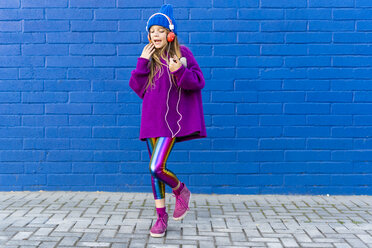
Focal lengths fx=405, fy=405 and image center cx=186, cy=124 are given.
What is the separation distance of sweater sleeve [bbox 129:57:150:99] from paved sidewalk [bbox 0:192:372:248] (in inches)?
50.9

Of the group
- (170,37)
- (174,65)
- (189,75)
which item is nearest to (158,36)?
(170,37)

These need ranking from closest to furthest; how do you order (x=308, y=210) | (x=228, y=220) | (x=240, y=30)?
(x=228, y=220)
(x=308, y=210)
(x=240, y=30)

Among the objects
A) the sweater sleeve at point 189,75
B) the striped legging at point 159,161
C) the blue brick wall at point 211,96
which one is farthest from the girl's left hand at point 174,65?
the blue brick wall at point 211,96

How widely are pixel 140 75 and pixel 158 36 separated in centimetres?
37

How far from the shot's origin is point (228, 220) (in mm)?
3996

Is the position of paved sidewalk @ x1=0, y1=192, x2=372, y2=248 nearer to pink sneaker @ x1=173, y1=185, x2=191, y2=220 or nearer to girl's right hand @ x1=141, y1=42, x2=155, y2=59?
pink sneaker @ x1=173, y1=185, x2=191, y2=220

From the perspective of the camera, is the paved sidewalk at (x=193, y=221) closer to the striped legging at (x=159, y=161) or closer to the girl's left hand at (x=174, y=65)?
the striped legging at (x=159, y=161)

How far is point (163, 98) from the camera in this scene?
11.5 ft

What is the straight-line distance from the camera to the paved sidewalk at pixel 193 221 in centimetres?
339

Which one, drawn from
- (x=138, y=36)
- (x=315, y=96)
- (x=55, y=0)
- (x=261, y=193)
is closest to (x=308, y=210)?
(x=261, y=193)

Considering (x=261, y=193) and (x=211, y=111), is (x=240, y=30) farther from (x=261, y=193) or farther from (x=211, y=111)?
(x=261, y=193)

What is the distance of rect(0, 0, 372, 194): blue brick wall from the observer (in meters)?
4.96

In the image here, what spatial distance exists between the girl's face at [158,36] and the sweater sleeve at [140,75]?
173 mm

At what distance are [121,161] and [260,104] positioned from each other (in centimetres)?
187
